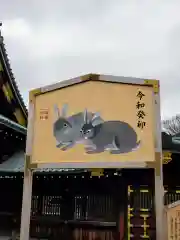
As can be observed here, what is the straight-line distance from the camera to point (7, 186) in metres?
12.4

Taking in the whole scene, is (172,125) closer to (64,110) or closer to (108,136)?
(64,110)

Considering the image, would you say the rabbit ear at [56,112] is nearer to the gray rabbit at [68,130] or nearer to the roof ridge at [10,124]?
the gray rabbit at [68,130]

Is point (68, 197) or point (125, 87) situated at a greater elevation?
point (125, 87)

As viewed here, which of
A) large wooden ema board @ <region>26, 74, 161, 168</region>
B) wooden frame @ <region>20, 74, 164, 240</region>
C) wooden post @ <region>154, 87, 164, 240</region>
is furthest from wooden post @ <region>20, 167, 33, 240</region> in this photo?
wooden post @ <region>154, 87, 164, 240</region>

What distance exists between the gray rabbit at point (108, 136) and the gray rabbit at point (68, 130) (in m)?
0.15

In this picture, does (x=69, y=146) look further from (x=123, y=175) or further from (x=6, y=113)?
(x=6, y=113)

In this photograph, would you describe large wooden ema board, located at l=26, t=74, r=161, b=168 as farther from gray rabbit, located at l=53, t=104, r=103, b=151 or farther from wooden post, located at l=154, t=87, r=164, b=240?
wooden post, located at l=154, t=87, r=164, b=240

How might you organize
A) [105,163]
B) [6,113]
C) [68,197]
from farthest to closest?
[6,113], [68,197], [105,163]

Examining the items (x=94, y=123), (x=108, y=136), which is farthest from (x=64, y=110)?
(x=108, y=136)

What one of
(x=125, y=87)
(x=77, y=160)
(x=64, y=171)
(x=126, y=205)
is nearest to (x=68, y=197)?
(x=64, y=171)

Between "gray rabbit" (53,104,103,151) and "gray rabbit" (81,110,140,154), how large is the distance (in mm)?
145

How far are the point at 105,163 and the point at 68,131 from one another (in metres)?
1.42

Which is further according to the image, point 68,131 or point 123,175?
point 123,175

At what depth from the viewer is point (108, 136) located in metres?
8.51
